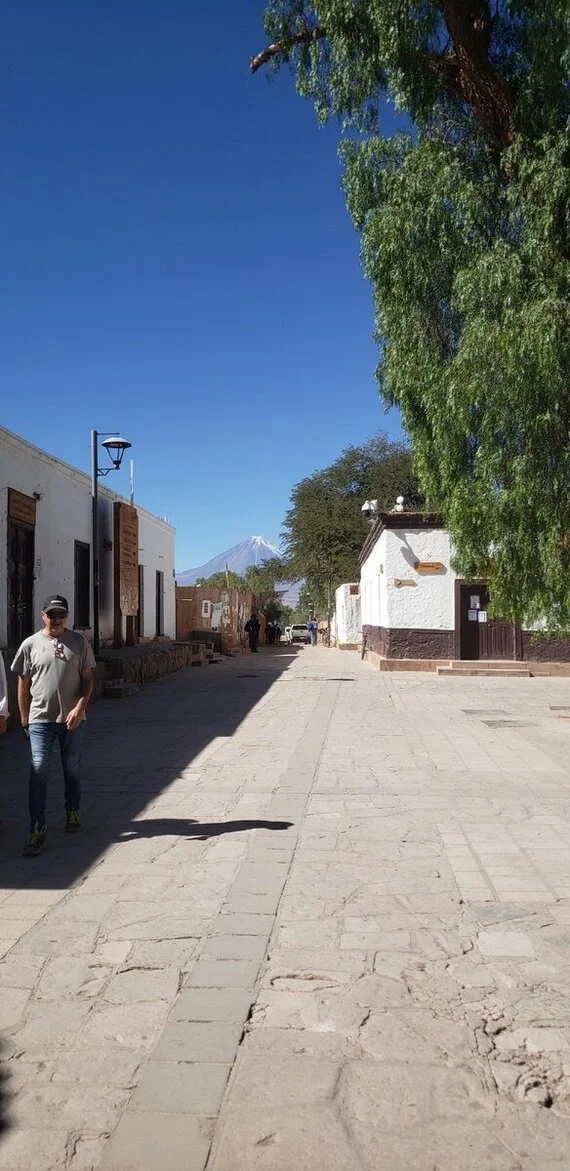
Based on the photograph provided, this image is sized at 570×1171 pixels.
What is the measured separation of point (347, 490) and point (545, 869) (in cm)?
3963

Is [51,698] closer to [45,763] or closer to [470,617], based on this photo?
[45,763]

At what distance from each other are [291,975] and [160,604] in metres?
24.0

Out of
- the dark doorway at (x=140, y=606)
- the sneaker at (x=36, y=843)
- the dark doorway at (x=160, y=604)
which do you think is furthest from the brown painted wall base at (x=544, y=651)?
the sneaker at (x=36, y=843)

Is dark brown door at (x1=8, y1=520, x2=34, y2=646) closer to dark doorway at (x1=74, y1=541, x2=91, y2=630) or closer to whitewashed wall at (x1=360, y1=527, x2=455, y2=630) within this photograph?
dark doorway at (x1=74, y1=541, x2=91, y2=630)

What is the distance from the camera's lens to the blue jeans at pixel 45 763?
5.77 m

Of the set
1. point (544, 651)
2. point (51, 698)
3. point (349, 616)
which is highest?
point (349, 616)

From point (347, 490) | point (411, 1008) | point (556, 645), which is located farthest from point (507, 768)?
point (347, 490)

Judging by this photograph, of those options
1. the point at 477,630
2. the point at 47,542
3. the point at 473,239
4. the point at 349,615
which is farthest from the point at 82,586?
the point at 349,615

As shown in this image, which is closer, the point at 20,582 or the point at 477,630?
the point at 20,582

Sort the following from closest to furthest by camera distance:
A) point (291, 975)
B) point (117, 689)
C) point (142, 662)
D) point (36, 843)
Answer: point (291, 975), point (36, 843), point (117, 689), point (142, 662)

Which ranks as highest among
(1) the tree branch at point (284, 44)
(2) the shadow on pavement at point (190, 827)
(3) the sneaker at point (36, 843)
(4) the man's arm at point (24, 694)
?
(1) the tree branch at point (284, 44)

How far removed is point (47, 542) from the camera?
16281 mm

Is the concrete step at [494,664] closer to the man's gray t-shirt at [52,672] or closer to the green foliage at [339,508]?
the man's gray t-shirt at [52,672]

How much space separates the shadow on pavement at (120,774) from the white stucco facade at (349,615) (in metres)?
20.1
